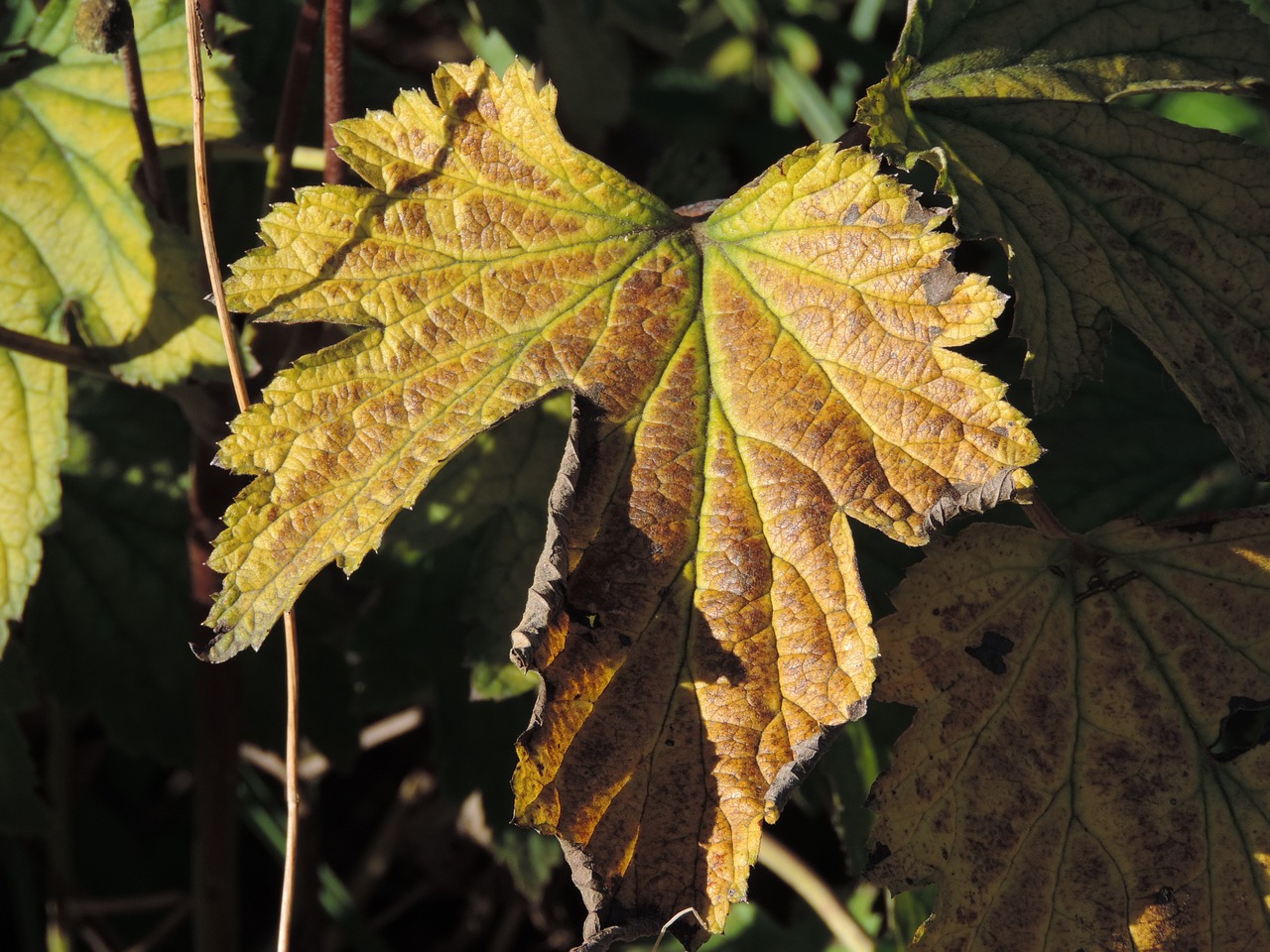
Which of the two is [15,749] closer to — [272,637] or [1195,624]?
[272,637]

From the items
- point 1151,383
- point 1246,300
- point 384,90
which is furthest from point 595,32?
point 1246,300

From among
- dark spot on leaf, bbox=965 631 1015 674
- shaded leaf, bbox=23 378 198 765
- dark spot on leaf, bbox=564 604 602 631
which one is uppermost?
shaded leaf, bbox=23 378 198 765

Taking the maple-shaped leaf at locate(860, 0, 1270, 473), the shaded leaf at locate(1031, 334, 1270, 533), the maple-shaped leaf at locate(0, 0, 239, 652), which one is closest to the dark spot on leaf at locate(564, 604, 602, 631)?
the maple-shaped leaf at locate(860, 0, 1270, 473)

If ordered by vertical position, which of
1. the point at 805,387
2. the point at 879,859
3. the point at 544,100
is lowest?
the point at 879,859

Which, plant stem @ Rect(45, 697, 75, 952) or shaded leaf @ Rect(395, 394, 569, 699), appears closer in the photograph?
shaded leaf @ Rect(395, 394, 569, 699)

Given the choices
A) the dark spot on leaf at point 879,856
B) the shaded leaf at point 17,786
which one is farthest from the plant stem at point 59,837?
the dark spot on leaf at point 879,856

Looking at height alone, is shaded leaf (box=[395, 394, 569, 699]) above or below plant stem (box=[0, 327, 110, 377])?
below

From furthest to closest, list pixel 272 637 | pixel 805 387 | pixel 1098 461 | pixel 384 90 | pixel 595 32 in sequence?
1. pixel 595 32
2. pixel 384 90
3. pixel 272 637
4. pixel 1098 461
5. pixel 805 387

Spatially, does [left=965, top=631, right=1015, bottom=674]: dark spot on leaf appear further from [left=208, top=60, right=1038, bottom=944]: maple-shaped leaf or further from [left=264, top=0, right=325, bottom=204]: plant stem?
[left=264, top=0, right=325, bottom=204]: plant stem
